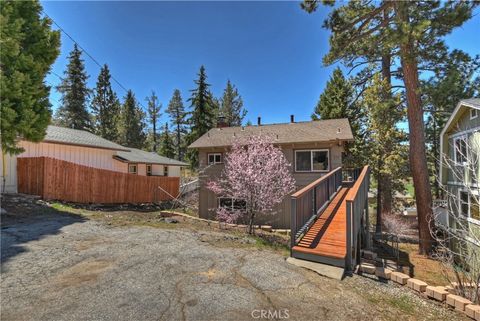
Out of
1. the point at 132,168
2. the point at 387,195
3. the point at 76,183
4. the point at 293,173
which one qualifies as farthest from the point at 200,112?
the point at 387,195

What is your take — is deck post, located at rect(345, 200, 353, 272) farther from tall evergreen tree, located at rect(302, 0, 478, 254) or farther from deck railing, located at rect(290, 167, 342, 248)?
tall evergreen tree, located at rect(302, 0, 478, 254)

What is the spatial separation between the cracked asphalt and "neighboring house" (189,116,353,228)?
8.03 metres

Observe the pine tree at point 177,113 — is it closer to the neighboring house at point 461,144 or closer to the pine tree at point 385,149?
the pine tree at point 385,149

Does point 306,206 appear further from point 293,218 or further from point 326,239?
point 293,218

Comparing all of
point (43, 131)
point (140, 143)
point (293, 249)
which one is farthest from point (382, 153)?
point (140, 143)

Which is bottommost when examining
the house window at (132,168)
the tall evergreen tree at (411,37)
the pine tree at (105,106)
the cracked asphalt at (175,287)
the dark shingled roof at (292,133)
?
the cracked asphalt at (175,287)

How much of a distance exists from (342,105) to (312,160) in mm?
11024

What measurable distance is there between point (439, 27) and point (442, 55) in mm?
2155

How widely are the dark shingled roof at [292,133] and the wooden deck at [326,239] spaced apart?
21.9 feet

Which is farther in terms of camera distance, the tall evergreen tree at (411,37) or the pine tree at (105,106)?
the pine tree at (105,106)

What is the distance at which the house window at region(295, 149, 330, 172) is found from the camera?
44.5ft

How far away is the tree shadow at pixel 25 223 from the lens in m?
5.43

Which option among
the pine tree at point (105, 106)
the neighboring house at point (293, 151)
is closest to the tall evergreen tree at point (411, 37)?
the neighboring house at point (293, 151)

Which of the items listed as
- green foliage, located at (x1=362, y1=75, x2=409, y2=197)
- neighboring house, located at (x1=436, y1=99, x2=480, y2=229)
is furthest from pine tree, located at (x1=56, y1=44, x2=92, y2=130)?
neighboring house, located at (x1=436, y1=99, x2=480, y2=229)
